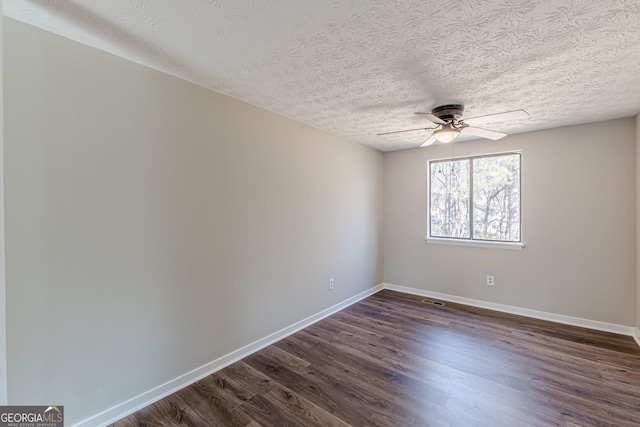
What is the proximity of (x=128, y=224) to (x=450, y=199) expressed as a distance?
13.1ft

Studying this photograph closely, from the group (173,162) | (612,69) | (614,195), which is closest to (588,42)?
(612,69)

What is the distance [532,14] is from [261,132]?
2.10 meters

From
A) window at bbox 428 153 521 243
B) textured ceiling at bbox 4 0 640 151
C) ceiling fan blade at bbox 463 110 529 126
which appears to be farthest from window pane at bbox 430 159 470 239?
textured ceiling at bbox 4 0 640 151

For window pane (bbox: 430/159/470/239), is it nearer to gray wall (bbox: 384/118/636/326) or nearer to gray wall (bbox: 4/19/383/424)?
gray wall (bbox: 384/118/636/326)

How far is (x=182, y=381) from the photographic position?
212 centimetres

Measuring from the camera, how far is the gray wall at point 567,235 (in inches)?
116

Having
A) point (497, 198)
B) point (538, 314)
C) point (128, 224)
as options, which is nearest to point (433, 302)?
point (538, 314)

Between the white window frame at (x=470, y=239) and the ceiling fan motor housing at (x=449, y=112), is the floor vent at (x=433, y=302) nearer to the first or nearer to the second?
the white window frame at (x=470, y=239)

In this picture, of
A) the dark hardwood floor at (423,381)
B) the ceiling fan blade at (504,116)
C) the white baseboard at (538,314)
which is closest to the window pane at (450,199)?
the white baseboard at (538,314)

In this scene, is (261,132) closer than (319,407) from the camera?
No

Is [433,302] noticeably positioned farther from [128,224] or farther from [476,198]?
[128,224]

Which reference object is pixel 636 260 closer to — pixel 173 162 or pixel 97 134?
pixel 173 162

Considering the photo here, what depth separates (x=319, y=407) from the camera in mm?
1906

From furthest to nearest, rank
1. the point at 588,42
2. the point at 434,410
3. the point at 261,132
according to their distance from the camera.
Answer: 1. the point at 261,132
2. the point at 434,410
3. the point at 588,42
